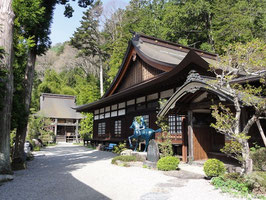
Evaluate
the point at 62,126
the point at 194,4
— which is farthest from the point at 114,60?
the point at 62,126

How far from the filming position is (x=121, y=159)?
32.3 feet

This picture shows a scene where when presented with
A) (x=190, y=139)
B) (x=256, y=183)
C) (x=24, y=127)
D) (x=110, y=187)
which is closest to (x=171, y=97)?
(x=190, y=139)

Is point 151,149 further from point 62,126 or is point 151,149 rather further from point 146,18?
point 62,126

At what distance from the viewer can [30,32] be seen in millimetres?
10039

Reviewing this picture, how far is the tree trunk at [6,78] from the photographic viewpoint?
7250 mm

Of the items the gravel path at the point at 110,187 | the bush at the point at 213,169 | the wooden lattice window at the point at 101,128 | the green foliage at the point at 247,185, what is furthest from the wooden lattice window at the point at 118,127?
the green foliage at the point at 247,185

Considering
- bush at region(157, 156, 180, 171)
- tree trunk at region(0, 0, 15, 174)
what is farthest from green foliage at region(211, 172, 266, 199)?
tree trunk at region(0, 0, 15, 174)

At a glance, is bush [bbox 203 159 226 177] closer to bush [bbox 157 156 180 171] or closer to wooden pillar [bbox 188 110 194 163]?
bush [bbox 157 156 180 171]

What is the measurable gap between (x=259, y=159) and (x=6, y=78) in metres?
8.21

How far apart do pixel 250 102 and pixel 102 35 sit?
97.2ft

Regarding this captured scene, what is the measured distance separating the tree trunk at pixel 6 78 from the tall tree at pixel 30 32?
500 mm

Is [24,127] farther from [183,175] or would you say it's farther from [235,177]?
[235,177]

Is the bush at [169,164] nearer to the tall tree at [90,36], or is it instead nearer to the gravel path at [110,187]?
the gravel path at [110,187]

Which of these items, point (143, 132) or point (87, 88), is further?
point (87, 88)
